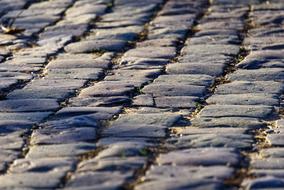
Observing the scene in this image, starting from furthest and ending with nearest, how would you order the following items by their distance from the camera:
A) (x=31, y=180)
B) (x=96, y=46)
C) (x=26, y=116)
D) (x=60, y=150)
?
(x=96, y=46) < (x=26, y=116) < (x=60, y=150) < (x=31, y=180)

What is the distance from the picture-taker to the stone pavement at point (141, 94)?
3.93 meters

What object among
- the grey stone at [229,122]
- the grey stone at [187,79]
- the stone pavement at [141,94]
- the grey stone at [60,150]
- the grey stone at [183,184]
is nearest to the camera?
the grey stone at [183,184]

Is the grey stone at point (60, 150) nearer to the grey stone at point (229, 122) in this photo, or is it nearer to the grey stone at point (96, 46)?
the grey stone at point (229, 122)

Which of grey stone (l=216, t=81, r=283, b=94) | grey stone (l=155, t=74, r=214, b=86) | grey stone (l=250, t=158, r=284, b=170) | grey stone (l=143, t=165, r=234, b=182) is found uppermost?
grey stone (l=155, t=74, r=214, b=86)

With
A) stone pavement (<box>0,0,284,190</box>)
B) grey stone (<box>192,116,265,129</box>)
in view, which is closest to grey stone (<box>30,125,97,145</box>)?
→ stone pavement (<box>0,0,284,190</box>)

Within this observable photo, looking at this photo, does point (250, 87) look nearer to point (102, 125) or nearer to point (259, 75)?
point (259, 75)

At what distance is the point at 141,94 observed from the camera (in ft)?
16.8

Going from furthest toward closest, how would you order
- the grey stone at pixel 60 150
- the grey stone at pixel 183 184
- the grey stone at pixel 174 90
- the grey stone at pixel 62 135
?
1. the grey stone at pixel 174 90
2. the grey stone at pixel 62 135
3. the grey stone at pixel 60 150
4. the grey stone at pixel 183 184

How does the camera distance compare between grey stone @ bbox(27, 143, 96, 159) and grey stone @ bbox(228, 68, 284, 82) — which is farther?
grey stone @ bbox(228, 68, 284, 82)

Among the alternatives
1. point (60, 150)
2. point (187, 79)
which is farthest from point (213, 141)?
point (187, 79)

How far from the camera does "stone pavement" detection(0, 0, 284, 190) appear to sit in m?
3.93

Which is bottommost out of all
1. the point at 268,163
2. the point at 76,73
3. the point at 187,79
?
the point at 268,163

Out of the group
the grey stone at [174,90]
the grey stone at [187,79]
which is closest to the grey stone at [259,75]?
the grey stone at [187,79]

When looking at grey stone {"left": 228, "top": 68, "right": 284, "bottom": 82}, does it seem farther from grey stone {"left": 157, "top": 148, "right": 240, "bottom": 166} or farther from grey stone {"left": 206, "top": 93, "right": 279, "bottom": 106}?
grey stone {"left": 157, "top": 148, "right": 240, "bottom": 166}
